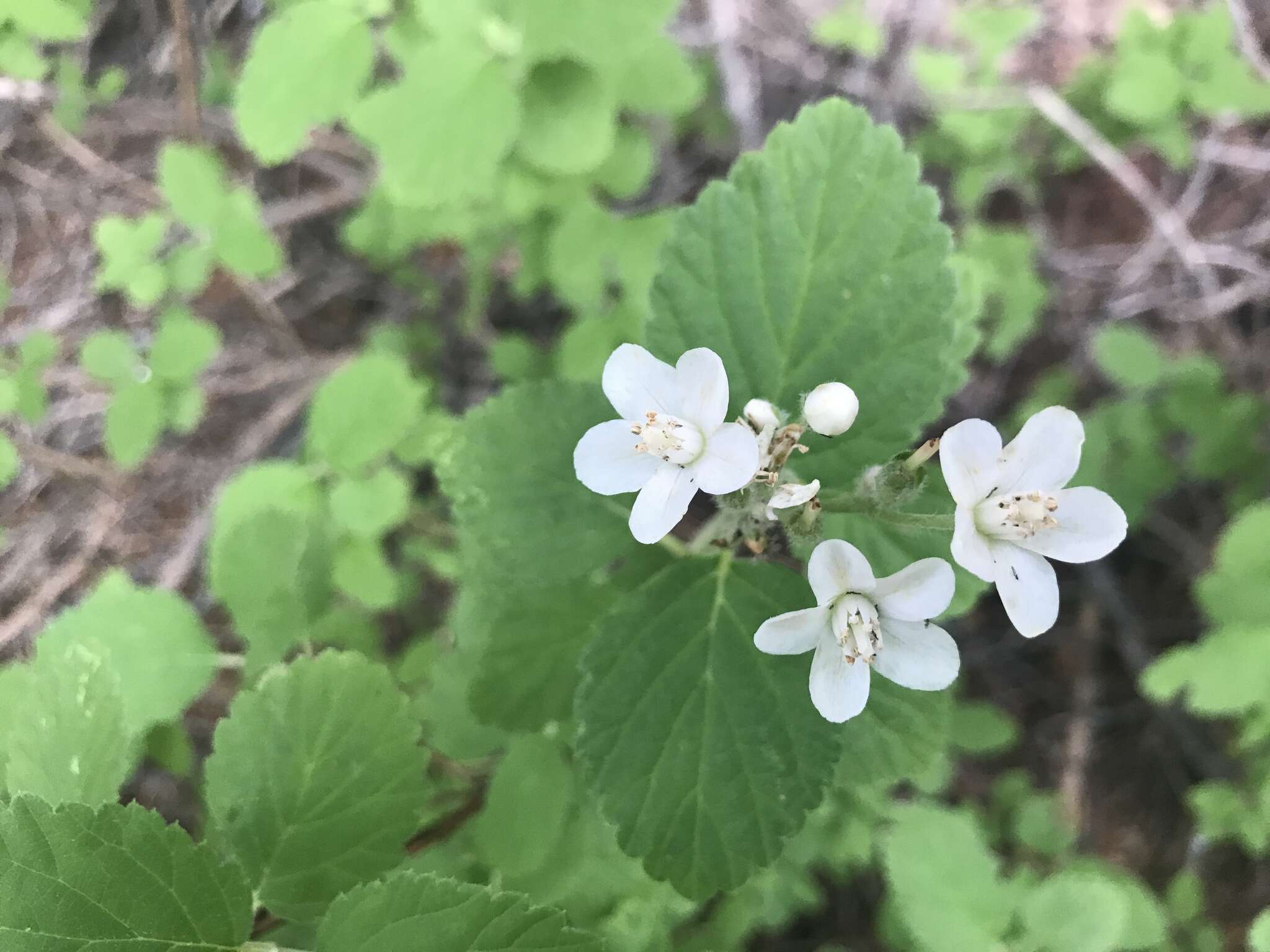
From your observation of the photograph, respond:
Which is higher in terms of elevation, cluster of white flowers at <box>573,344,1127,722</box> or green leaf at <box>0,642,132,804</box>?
cluster of white flowers at <box>573,344,1127,722</box>

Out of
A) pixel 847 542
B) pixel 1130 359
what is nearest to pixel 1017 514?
pixel 847 542

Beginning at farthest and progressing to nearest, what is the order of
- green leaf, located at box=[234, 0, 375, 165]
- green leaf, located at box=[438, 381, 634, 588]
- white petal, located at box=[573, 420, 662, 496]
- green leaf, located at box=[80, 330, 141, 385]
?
1. green leaf, located at box=[80, 330, 141, 385]
2. green leaf, located at box=[234, 0, 375, 165]
3. green leaf, located at box=[438, 381, 634, 588]
4. white petal, located at box=[573, 420, 662, 496]

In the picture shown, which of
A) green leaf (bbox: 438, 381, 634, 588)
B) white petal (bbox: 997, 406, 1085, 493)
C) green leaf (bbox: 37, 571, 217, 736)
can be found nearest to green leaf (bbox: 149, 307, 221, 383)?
green leaf (bbox: 37, 571, 217, 736)

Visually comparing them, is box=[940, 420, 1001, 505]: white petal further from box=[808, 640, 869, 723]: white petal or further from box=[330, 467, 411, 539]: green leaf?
box=[330, 467, 411, 539]: green leaf

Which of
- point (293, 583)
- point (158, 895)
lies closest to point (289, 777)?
point (158, 895)

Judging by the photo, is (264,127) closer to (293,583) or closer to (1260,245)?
(293,583)

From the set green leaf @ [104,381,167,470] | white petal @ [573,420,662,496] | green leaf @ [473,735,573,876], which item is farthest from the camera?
green leaf @ [104,381,167,470]

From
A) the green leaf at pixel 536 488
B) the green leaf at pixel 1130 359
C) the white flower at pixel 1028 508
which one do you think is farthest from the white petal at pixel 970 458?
the green leaf at pixel 1130 359
